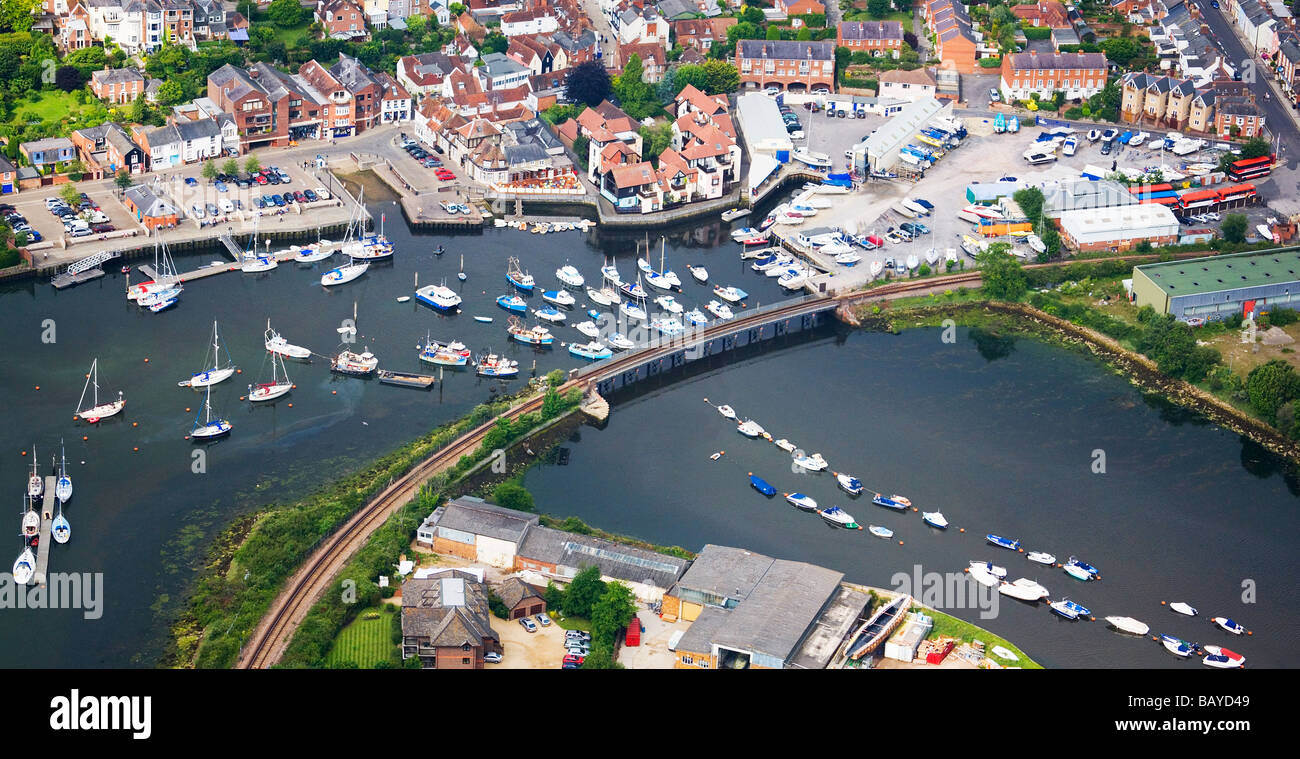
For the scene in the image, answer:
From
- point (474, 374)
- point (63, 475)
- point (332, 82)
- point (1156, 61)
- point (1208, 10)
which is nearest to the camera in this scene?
point (63, 475)

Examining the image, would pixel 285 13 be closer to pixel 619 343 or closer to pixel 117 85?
pixel 117 85

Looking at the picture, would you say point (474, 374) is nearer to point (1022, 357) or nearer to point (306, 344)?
point (306, 344)

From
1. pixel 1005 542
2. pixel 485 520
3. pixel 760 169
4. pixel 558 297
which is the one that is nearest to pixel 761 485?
pixel 1005 542

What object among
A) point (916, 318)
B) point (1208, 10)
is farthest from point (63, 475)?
point (1208, 10)

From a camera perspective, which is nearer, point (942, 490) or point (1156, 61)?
point (942, 490)

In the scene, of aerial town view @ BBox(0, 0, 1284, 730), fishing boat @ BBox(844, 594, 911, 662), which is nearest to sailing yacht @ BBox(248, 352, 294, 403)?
aerial town view @ BBox(0, 0, 1284, 730)

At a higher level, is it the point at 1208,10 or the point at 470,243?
the point at 1208,10
